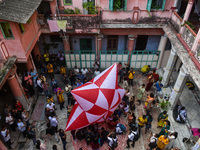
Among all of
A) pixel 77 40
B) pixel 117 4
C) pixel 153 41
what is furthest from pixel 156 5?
pixel 77 40

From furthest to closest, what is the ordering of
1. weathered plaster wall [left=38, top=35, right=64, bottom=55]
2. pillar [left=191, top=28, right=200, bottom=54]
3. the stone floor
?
weathered plaster wall [left=38, top=35, right=64, bottom=55], the stone floor, pillar [left=191, top=28, right=200, bottom=54]

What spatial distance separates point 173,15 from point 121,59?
5.24m

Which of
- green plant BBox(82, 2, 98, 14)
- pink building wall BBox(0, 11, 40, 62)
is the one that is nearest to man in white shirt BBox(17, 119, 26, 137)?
pink building wall BBox(0, 11, 40, 62)

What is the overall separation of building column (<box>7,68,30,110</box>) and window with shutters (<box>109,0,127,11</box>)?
7.80 metres

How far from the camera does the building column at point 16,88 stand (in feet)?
30.8

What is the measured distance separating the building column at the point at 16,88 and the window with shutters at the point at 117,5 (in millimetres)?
7803

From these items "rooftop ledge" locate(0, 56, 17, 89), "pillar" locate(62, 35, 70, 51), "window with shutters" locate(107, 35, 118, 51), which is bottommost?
"window with shutters" locate(107, 35, 118, 51)

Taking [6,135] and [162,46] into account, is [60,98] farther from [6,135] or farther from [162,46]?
[162,46]

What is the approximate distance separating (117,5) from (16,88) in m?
8.64

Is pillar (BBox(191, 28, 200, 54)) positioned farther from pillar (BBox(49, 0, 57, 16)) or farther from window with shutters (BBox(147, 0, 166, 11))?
pillar (BBox(49, 0, 57, 16))

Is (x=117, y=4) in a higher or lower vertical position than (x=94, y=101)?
higher

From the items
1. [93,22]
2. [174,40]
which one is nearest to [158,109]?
[174,40]

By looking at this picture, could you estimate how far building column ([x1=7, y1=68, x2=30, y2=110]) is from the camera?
9402 millimetres

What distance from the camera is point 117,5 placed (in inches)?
458
